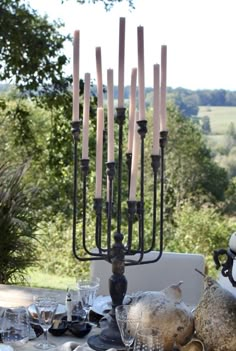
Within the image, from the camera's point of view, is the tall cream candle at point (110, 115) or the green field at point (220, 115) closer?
the tall cream candle at point (110, 115)

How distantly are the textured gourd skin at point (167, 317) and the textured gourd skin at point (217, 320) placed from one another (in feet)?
0.09

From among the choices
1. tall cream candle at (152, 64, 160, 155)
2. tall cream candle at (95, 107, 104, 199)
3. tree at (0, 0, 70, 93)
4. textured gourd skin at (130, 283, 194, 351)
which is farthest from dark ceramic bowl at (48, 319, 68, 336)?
tree at (0, 0, 70, 93)

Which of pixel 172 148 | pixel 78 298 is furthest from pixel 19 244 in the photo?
pixel 172 148

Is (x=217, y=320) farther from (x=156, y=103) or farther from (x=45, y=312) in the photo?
(x=156, y=103)

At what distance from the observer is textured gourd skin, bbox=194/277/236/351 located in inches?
53.6

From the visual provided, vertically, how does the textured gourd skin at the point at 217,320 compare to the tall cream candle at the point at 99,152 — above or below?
below

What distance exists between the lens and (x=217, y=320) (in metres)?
1.38

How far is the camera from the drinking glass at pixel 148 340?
133 centimetres

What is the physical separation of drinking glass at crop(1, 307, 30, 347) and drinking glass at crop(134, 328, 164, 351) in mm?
356

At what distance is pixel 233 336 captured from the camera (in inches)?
53.5

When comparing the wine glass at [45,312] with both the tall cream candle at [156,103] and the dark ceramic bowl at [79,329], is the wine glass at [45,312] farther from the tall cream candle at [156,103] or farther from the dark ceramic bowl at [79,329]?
the tall cream candle at [156,103]

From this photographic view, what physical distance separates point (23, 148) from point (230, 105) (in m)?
1.73

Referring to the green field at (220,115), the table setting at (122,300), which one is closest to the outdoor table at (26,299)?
the table setting at (122,300)

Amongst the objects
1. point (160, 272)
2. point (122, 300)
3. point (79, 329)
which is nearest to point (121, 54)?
point (122, 300)
